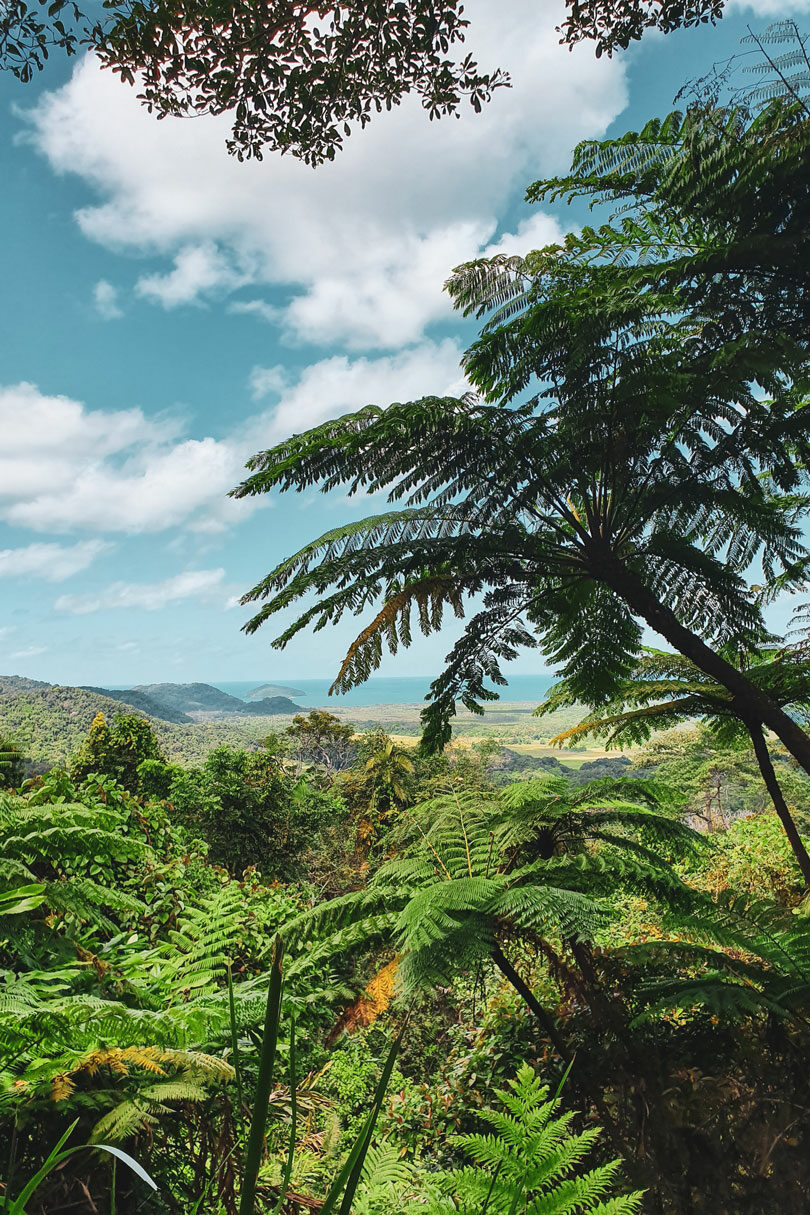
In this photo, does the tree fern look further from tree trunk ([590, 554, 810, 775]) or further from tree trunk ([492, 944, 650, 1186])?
tree trunk ([492, 944, 650, 1186])

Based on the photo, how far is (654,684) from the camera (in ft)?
15.6

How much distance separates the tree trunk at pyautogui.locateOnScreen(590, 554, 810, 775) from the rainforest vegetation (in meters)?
0.02

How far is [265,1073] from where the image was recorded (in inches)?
17.5

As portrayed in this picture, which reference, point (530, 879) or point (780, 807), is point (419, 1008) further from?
point (780, 807)

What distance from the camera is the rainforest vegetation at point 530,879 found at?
1.42 metres

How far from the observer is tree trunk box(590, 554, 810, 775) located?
3217 mm

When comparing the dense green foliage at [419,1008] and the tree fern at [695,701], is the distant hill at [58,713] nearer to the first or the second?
the tree fern at [695,701]

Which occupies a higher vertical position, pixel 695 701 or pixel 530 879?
pixel 695 701

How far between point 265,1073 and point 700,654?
336 centimetres

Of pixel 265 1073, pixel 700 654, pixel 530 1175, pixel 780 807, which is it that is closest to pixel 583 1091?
pixel 530 1175

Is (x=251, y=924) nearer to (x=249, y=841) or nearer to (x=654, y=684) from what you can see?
(x=654, y=684)

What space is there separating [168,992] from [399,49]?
149 inches

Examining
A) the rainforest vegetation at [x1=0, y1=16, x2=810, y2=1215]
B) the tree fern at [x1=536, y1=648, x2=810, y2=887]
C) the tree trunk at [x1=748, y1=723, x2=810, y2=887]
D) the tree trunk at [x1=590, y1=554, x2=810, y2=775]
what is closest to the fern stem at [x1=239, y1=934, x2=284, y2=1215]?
the rainforest vegetation at [x1=0, y1=16, x2=810, y2=1215]

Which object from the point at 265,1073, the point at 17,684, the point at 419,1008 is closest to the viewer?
the point at 265,1073
